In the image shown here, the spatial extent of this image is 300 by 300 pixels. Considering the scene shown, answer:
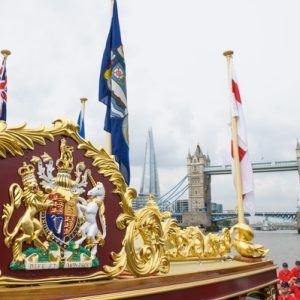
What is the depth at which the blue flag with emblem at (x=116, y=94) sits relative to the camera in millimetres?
5543

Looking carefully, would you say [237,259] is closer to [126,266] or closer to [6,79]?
[126,266]

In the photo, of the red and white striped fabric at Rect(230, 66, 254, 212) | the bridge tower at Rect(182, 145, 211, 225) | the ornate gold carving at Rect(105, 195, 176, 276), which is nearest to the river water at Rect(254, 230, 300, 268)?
the bridge tower at Rect(182, 145, 211, 225)

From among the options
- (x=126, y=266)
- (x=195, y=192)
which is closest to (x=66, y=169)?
(x=126, y=266)

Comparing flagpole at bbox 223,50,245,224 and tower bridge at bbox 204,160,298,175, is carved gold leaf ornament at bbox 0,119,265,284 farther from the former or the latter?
tower bridge at bbox 204,160,298,175

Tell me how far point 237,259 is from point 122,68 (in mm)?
Answer: 3370

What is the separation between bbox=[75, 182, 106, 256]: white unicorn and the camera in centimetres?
280

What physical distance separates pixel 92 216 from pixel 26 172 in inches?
24.7

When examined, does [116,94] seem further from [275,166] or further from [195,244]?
[275,166]

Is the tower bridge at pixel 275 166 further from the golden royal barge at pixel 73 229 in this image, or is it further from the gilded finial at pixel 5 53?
the golden royal barge at pixel 73 229

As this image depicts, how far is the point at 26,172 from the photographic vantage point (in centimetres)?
252

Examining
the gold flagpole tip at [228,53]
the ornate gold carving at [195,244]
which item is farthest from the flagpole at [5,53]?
the ornate gold carving at [195,244]

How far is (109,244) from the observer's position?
9.98 feet

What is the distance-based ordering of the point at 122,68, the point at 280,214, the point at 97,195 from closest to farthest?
1. the point at 97,195
2. the point at 122,68
3. the point at 280,214

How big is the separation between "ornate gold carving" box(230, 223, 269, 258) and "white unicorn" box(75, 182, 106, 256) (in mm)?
3216
